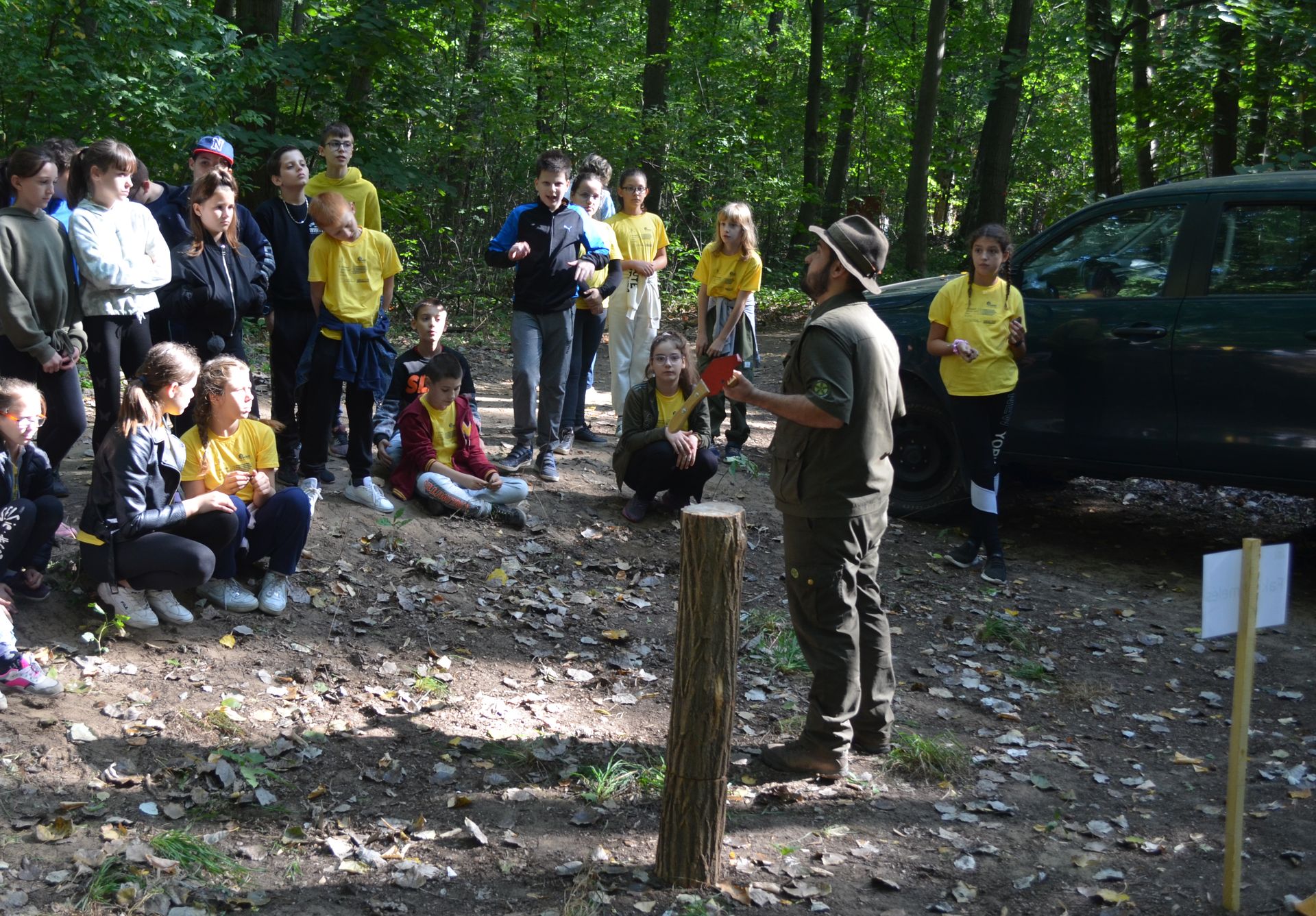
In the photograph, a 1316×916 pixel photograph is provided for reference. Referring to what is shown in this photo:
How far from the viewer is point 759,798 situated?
4414 millimetres

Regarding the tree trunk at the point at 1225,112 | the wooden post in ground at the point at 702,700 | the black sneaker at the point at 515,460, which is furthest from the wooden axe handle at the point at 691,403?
the tree trunk at the point at 1225,112

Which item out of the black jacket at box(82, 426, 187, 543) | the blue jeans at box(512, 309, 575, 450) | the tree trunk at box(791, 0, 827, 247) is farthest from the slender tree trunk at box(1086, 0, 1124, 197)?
the black jacket at box(82, 426, 187, 543)

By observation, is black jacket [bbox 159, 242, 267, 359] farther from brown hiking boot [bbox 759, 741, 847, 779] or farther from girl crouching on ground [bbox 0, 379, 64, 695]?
brown hiking boot [bbox 759, 741, 847, 779]

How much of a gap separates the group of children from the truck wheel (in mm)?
1307

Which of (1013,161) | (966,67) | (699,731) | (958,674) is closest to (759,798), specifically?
(699,731)

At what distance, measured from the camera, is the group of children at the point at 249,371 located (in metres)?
4.93

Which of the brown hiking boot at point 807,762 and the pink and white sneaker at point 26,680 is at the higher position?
the pink and white sneaker at point 26,680

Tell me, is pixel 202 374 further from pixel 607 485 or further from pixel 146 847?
pixel 607 485

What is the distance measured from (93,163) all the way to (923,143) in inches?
571

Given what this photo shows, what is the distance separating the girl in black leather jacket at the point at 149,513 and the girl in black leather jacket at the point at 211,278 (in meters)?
1.06

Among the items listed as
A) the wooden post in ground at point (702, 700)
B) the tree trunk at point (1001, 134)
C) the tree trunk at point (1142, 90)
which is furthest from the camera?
the tree trunk at point (1001, 134)

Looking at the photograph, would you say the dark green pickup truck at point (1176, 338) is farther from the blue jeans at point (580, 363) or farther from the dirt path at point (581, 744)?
the blue jeans at point (580, 363)

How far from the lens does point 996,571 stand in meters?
6.95

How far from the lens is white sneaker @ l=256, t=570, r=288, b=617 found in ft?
17.6
